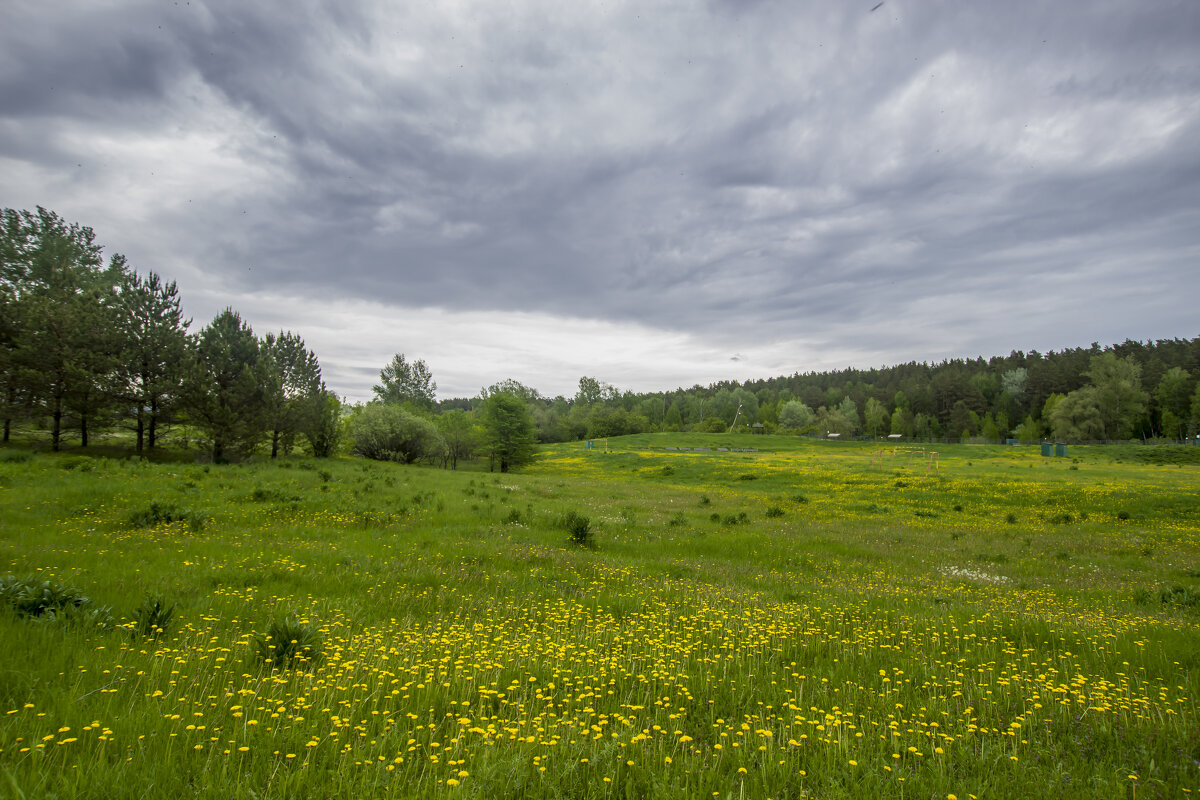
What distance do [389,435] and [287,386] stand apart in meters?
12.2

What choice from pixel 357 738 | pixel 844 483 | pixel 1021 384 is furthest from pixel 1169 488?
pixel 1021 384

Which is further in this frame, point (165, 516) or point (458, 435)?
point (458, 435)

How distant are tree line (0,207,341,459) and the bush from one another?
38.5 ft

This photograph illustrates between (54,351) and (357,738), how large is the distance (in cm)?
4155

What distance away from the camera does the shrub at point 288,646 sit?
17.0ft

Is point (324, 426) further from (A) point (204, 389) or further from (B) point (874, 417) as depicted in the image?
(B) point (874, 417)

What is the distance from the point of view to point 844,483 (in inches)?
1490

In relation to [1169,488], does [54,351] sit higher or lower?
higher

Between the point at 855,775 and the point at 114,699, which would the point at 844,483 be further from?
the point at 114,699

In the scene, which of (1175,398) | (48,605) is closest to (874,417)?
(1175,398)

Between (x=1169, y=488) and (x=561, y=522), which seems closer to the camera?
(x=561, y=522)

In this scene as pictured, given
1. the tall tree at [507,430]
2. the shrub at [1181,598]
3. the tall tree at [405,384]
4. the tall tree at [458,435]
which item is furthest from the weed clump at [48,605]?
the tall tree at [405,384]

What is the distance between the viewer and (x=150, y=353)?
34281 millimetres

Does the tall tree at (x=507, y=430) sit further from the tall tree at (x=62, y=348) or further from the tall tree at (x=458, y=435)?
the tall tree at (x=62, y=348)
